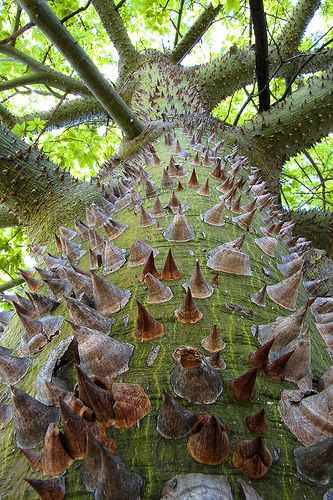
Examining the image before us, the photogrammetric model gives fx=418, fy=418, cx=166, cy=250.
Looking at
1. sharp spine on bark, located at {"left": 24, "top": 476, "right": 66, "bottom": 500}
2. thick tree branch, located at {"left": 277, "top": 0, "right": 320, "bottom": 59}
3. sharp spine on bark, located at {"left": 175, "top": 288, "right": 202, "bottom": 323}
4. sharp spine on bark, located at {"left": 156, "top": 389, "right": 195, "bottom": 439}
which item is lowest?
sharp spine on bark, located at {"left": 24, "top": 476, "right": 66, "bottom": 500}

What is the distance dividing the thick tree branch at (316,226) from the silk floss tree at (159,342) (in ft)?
5.26

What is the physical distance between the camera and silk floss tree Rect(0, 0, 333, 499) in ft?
2.73

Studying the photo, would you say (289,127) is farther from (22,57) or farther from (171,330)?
(171,330)

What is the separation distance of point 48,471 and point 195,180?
4.92 feet

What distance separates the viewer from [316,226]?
157 inches

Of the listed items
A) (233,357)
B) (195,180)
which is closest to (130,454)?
(233,357)

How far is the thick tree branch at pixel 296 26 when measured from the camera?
4.88m

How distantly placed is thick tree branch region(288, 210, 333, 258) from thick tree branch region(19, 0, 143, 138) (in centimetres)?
202

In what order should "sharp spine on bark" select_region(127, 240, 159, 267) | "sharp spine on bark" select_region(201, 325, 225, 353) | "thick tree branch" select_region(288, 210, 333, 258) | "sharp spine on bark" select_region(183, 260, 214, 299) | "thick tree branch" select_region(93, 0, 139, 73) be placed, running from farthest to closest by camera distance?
"thick tree branch" select_region(93, 0, 139, 73)
"thick tree branch" select_region(288, 210, 333, 258)
"sharp spine on bark" select_region(127, 240, 159, 267)
"sharp spine on bark" select_region(183, 260, 214, 299)
"sharp spine on bark" select_region(201, 325, 225, 353)

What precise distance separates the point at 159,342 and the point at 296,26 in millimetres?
5055

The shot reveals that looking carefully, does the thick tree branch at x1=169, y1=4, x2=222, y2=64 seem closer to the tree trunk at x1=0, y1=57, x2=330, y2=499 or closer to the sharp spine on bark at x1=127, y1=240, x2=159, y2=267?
the tree trunk at x1=0, y1=57, x2=330, y2=499

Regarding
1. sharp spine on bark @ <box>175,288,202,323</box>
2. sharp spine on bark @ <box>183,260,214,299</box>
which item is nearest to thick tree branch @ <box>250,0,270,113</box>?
sharp spine on bark @ <box>183,260,214,299</box>

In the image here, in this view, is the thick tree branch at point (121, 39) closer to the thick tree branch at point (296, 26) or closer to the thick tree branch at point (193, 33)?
the thick tree branch at point (193, 33)

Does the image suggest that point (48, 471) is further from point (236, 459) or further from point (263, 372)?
point (263, 372)
